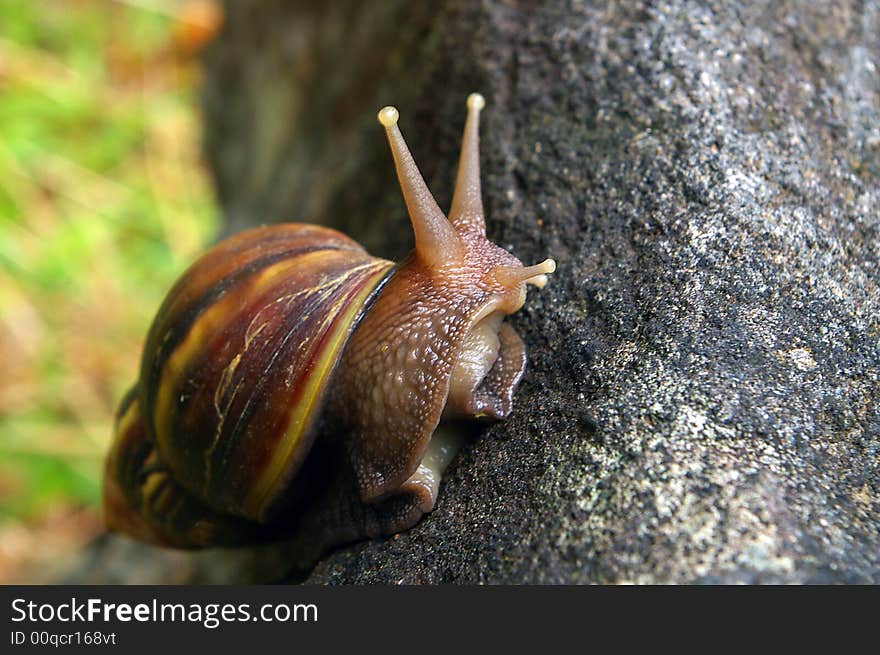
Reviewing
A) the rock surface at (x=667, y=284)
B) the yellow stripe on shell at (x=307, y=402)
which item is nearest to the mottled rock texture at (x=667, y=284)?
the rock surface at (x=667, y=284)

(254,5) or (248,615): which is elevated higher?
(254,5)

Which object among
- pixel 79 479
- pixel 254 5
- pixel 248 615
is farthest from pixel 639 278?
pixel 254 5

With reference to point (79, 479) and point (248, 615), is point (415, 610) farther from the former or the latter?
point (79, 479)

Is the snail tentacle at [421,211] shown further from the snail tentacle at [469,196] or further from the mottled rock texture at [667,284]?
the mottled rock texture at [667,284]

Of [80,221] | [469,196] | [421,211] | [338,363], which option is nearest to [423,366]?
[338,363]

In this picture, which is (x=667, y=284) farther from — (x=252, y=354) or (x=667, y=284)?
(x=252, y=354)

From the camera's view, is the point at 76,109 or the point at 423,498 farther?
the point at 76,109

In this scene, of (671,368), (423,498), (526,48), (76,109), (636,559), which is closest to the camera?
(636,559)
